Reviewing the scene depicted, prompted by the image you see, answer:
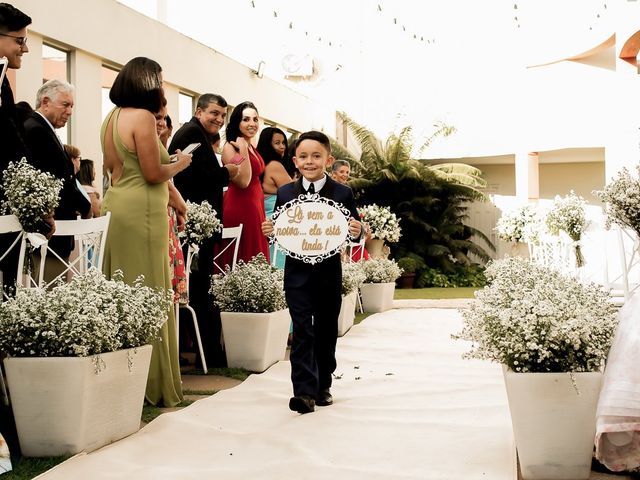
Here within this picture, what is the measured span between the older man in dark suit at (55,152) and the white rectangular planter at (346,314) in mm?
3249

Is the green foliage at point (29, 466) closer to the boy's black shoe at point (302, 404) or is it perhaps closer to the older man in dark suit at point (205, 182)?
the boy's black shoe at point (302, 404)

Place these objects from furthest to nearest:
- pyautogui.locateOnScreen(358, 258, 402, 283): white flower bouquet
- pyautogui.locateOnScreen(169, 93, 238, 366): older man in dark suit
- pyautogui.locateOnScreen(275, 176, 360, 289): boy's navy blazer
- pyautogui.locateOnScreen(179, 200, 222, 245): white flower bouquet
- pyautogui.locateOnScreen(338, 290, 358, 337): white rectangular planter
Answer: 1. pyautogui.locateOnScreen(358, 258, 402, 283): white flower bouquet
2. pyautogui.locateOnScreen(338, 290, 358, 337): white rectangular planter
3. pyautogui.locateOnScreen(169, 93, 238, 366): older man in dark suit
4. pyautogui.locateOnScreen(179, 200, 222, 245): white flower bouquet
5. pyautogui.locateOnScreen(275, 176, 360, 289): boy's navy blazer

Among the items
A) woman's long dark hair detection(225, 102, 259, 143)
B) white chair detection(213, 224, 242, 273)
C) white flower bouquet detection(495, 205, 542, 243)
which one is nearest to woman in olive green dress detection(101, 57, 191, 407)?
white chair detection(213, 224, 242, 273)

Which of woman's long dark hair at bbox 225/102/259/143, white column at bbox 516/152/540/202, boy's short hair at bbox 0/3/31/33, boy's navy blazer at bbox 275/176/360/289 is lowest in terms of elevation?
boy's navy blazer at bbox 275/176/360/289

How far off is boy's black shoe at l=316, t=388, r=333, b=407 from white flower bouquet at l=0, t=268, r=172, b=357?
126cm

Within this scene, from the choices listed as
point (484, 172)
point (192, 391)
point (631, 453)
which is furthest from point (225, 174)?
point (484, 172)

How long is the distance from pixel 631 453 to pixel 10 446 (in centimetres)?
255

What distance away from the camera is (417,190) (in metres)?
19.3

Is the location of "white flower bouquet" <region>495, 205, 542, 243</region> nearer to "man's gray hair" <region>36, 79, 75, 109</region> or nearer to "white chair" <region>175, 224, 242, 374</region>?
"white chair" <region>175, 224, 242, 374</region>

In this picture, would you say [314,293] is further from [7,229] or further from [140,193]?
[7,229]

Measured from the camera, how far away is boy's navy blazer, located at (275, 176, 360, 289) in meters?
4.77

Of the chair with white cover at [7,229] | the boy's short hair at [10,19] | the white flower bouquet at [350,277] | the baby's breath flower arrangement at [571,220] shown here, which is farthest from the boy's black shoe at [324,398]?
the baby's breath flower arrangement at [571,220]

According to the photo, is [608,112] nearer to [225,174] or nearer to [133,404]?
[225,174]

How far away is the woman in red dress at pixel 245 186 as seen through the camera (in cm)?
656
